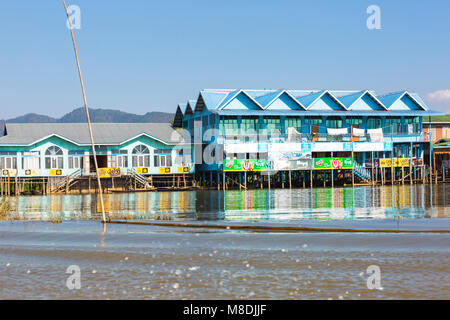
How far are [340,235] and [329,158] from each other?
148 feet

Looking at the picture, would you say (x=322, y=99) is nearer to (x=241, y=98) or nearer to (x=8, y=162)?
(x=241, y=98)

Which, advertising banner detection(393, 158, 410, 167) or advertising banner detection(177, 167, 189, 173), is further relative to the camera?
advertising banner detection(393, 158, 410, 167)

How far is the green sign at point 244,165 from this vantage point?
55.9 m

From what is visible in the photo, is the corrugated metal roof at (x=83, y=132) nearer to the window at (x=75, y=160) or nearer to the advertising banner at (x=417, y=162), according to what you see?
the window at (x=75, y=160)

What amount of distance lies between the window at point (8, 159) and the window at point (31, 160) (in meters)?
0.76

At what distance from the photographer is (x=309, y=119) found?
201 ft

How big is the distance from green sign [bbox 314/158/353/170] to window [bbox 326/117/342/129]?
427cm

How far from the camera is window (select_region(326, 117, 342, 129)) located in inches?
2461

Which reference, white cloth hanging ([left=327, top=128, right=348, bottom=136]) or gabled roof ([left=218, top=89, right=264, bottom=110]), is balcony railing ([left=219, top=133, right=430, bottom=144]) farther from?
gabled roof ([left=218, top=89, right=264, bottom=110])

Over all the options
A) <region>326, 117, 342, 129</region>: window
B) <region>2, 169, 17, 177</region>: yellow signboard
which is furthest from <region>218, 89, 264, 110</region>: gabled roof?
<region>2, 169, 17, 177</region>: yellow signboard

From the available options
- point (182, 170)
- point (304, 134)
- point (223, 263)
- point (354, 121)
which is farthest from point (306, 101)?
point (223, 263)
